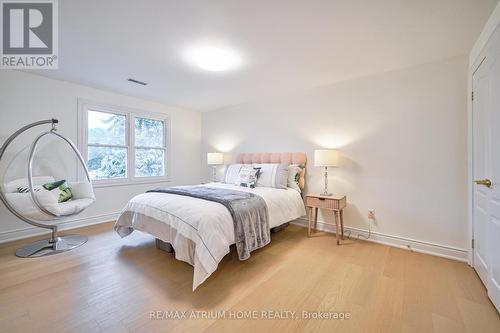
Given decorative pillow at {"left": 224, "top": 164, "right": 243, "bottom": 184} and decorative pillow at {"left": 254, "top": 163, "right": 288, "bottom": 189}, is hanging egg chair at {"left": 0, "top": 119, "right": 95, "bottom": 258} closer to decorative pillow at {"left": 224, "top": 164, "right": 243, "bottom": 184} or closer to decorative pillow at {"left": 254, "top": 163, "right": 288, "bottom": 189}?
decorative pillow at {"left": 224, "top": 164, "right": 243, "bottom": 184}

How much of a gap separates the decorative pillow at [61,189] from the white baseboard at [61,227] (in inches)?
27.8

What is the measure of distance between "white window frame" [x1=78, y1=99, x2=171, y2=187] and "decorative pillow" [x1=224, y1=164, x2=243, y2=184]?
1.63 m

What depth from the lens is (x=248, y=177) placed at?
3.48 meters

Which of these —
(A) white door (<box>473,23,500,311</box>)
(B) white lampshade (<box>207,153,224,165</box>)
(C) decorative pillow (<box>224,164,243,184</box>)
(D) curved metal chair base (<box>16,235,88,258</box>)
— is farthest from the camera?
(B) white lampshade (<box>207,153,224,165</box>)

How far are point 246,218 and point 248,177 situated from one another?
4.33ft

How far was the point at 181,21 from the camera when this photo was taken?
6.10 feet

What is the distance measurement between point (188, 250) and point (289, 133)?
267 centimetres

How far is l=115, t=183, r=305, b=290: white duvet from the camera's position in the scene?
1774 mm

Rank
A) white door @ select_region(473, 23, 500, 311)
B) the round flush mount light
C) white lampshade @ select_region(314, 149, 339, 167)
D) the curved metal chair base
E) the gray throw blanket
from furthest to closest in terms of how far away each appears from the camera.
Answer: white lampshade @ select_region(314, 149, 339, 167) → the curved metal chair base → the round flush mount light → the gray throw blanket → white door @ select_region(473, 23, 500, 311)

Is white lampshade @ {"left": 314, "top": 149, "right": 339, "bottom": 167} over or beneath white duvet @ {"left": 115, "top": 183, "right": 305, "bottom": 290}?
over

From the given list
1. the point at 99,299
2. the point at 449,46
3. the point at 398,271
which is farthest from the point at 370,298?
the point at 449,46

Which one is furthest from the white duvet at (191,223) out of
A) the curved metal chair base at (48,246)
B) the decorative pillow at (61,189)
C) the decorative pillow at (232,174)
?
the decorative pillow at (232,174)

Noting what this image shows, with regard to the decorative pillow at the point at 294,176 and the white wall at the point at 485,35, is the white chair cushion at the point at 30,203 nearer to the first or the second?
the decorative pillow at the point at 294,176

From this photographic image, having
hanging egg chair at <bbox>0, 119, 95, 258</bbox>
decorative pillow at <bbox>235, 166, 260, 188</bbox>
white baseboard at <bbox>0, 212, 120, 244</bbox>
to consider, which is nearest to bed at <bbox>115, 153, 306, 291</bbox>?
decorative pillow at <bbox>235, 166, 260, 188</bbox>
